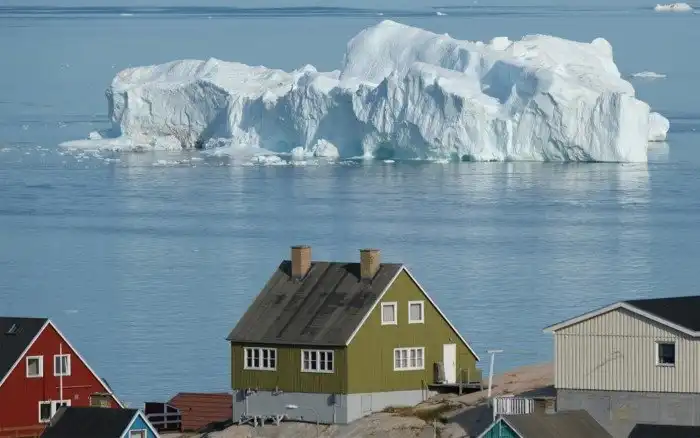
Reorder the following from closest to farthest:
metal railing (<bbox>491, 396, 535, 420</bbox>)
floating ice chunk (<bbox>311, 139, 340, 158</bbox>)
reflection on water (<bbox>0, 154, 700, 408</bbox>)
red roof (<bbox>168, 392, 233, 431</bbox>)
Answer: metal railing (<bbox>491, 396, 535, 420</bbox>) < red roof (<bbox>168, 392, 233, 431</bbox>) < reflection on water (<bbox>0, 154, 700, 408</bbox>) < floating ice chunk (<bbox>311, 139, 340, 158</bbox>)

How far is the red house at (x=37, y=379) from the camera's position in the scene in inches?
826

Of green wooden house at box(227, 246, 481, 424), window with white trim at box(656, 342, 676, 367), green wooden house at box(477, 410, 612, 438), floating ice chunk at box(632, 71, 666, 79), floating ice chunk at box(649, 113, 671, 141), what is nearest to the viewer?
green wooden house at box(477, 410, 612, 438)

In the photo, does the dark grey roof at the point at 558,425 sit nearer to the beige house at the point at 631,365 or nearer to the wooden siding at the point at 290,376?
the beige house at the point at 631,365

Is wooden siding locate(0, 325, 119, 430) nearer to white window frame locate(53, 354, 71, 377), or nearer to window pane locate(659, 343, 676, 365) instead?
white window frame locate(53, 354, 71, 377)

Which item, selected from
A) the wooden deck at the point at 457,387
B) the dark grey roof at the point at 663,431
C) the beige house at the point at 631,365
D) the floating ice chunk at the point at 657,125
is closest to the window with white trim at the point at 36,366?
the wooden deck at the point at 457,387

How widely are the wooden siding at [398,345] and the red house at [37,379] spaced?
277 cm

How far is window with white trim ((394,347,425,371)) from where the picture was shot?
22.2 meters

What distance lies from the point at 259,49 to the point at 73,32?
152 feet

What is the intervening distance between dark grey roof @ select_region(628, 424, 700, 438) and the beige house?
133 cm

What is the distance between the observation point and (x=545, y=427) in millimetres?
17438

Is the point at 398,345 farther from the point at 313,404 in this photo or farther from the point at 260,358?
the point at 260,358

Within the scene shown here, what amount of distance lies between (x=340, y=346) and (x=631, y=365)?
3.85 meters

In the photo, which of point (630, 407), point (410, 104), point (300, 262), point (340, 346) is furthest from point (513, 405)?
point (410, 104)

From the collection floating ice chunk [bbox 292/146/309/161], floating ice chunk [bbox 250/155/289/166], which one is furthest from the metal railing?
floating ice chunk [bbox 292/146/309/161]
